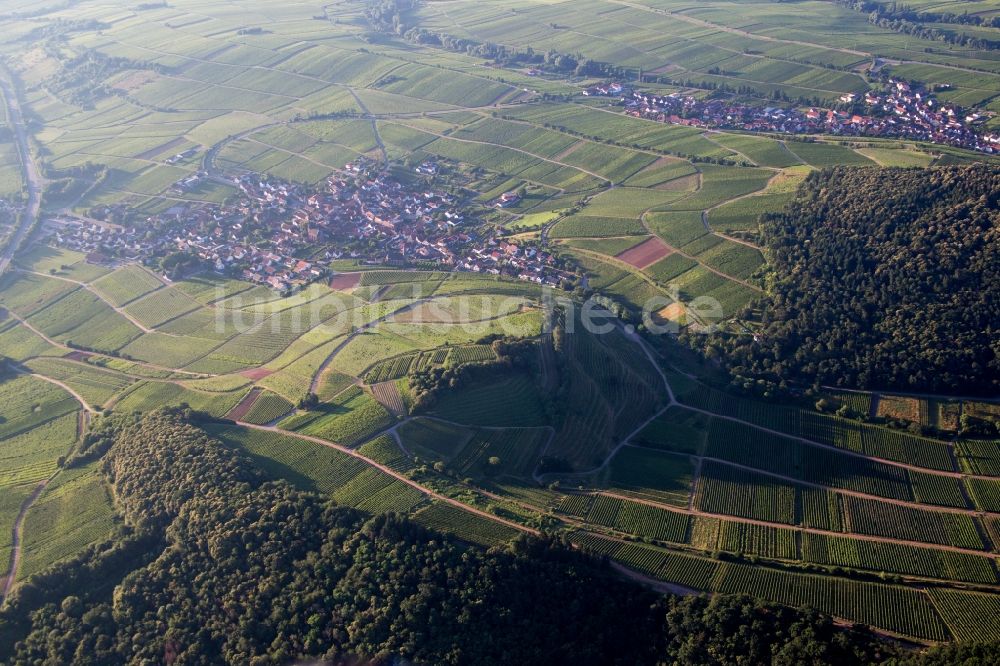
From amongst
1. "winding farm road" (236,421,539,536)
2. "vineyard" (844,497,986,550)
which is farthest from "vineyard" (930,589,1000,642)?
"winding farm road" (236,421,539,536)

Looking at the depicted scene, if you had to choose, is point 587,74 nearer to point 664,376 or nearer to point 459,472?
point 664,376

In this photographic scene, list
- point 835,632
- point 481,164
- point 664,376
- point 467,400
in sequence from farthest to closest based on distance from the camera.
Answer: point 481,164
point 664,376
point 467,400
point 835,632

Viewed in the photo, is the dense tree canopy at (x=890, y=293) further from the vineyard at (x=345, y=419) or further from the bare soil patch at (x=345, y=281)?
the bare soil patch at (x=345, y=281)

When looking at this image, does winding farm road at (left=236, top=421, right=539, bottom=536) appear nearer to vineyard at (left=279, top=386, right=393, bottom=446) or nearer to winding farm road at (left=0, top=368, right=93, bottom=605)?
vineyard at (left=279, top=386, right=393, bottom=446)

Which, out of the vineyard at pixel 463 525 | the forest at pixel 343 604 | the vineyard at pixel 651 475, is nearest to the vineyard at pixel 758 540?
the vineyard at pixel 651 475

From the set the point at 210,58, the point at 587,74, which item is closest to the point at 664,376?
the point at 587,74

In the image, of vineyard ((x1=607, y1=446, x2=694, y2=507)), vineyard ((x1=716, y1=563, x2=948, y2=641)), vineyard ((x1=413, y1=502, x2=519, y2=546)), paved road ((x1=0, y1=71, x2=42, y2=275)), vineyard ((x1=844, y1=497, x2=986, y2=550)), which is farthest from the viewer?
paved road ((x1=0, y1=71, x2=42, y2=275))

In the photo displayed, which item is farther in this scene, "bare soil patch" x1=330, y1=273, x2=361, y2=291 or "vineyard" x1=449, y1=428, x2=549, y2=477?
"bare soil patch" x1=330, y1=273, x2=361, y2=291
